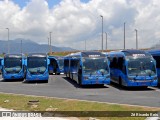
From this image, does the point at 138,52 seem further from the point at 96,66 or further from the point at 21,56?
the point at 21,56

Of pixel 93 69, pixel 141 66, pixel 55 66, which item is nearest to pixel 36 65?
pixel 93 69

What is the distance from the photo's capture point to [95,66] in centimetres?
2689

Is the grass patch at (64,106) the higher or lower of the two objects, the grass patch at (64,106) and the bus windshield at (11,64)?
the lower

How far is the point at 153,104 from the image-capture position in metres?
17.2

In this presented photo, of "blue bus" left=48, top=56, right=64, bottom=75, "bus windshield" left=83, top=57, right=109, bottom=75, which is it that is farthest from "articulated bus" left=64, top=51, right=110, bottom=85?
"blue bus" left=48, top=56, right=64, bottom=75

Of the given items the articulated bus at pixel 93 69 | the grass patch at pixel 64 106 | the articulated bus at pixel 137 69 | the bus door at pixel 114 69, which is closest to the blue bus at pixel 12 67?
the bus door at pixel 114 69

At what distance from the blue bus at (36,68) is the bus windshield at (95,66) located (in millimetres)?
7528

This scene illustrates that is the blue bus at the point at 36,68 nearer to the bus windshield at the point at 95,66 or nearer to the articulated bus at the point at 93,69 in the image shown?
the articulated bus at the point at 93,69

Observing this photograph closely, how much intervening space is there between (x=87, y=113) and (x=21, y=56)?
23255 millimetres

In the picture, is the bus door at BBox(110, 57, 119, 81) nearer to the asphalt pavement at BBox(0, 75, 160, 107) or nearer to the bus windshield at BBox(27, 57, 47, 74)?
the asphalt pavement at BBox(0, 75, 160, 107)

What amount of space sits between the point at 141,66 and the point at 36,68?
12.0 m

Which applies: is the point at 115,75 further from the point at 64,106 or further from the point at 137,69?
the point at 64,106

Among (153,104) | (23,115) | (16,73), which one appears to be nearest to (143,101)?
(153,104)

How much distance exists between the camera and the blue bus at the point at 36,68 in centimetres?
3344
